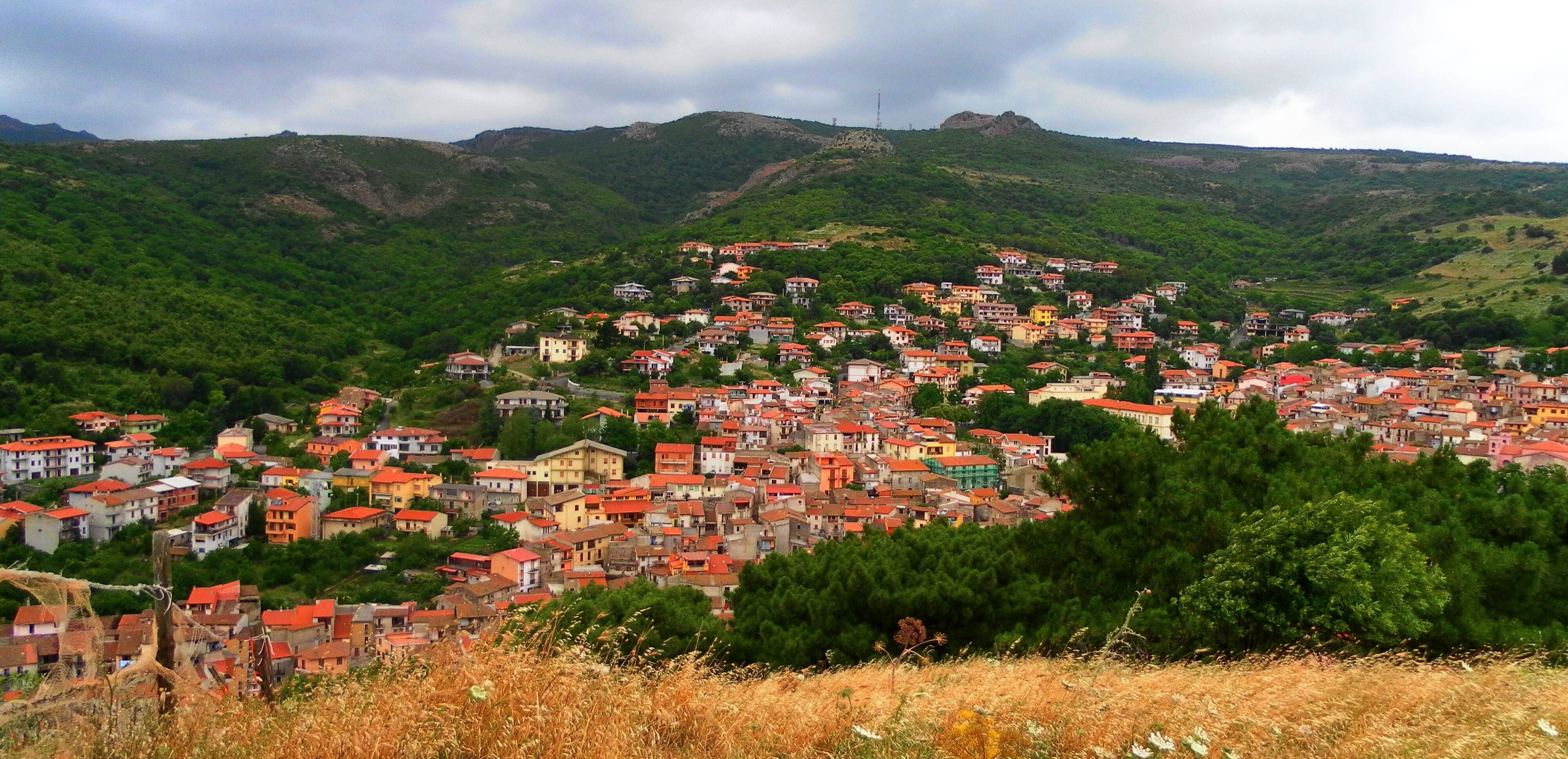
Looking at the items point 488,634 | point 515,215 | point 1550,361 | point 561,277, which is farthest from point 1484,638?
point 515,215

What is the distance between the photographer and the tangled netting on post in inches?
104

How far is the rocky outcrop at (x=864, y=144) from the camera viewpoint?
77.4 metres

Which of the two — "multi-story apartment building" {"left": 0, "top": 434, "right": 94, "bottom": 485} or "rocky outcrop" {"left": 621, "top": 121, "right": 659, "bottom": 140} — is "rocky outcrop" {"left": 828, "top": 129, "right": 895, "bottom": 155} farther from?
"multi-story apartment building" {"left": 0, "top": 434, "right": 94, "bottom": 485}

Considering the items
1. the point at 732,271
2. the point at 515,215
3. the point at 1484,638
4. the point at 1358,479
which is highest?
the point at 515,215

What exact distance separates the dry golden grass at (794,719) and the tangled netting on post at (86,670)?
0.15 metres

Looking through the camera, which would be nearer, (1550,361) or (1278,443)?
(1278,443)

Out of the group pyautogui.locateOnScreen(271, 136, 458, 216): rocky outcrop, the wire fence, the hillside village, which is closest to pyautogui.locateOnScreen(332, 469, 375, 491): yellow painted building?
the hillside village

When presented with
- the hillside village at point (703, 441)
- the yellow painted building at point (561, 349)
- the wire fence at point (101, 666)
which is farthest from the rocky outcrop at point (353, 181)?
the wire fence at point (101, 666)

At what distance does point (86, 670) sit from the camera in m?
2.85

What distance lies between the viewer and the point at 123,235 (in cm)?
4400

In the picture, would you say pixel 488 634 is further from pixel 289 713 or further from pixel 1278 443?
pixel 1278 443

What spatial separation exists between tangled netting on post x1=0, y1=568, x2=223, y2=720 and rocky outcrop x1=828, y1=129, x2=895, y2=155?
249 ft

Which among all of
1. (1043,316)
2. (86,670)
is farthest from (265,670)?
(1043,316)

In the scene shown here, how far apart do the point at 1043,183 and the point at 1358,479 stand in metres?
72.4
